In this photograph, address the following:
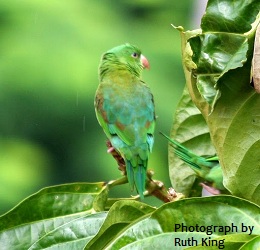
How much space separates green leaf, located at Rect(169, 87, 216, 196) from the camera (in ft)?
2.77

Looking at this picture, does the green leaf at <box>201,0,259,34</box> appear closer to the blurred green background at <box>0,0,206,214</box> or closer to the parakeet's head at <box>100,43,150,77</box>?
the parakeet's head at <box>100,43,150,77</box>

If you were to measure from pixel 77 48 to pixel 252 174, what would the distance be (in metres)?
1.61

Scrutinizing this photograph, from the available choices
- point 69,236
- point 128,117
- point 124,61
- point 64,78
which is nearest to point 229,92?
point 69,236

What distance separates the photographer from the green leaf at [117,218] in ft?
2.13

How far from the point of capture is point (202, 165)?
85cm

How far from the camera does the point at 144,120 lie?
1014 mm

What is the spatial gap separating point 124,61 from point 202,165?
0.44 metres

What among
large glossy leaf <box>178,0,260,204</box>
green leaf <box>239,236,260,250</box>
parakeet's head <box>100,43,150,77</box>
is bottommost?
green leaf <box>239,236,260,250</box>

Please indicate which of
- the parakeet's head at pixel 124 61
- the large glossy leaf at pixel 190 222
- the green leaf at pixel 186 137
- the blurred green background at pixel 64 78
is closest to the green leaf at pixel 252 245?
the large glossy leaf at pixel 190 222

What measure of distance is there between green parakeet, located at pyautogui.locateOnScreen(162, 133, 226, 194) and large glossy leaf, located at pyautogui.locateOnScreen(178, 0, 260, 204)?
18cm

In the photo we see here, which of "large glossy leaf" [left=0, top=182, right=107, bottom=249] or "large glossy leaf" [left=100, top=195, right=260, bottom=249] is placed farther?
"large glossy leaf" [left=0, top=182, right=107, bottom=249]

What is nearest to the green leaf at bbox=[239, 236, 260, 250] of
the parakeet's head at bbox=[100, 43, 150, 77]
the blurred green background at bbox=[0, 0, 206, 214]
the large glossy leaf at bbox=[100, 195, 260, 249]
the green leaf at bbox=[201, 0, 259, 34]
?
the large glossy leaf at bbox=[100, 195, 260, 249]

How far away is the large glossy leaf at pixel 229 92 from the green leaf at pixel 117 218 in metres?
0.10

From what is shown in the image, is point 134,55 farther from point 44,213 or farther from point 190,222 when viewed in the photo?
point 190,222
